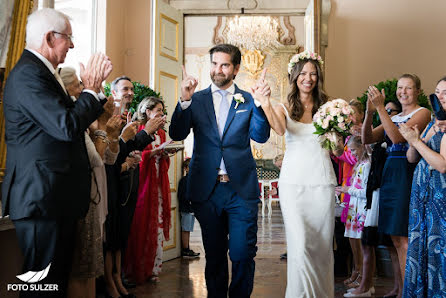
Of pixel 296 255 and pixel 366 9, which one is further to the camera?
pixel 366 9

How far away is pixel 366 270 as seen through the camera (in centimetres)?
477

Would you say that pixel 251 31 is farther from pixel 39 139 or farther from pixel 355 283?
pixel 39 139

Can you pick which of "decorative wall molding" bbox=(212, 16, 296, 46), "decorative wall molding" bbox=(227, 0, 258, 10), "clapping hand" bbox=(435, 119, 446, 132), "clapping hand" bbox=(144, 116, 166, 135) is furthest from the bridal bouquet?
"decorative wall molding" bbox=(212, 16, 296, 46)

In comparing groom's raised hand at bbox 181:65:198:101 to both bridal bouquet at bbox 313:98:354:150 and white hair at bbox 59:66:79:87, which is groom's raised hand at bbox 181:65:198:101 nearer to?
white hair at bbox 59:66:79:87

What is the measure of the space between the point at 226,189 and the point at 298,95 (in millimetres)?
1018

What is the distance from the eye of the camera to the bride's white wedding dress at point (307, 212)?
3.38 meters

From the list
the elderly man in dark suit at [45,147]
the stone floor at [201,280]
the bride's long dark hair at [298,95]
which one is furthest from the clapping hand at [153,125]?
the stone floor at [201,280]

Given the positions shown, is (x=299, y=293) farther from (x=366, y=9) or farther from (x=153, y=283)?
(x=366, y=9)

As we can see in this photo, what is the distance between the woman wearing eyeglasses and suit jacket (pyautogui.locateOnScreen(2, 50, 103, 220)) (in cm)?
271

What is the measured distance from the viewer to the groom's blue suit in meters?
3.36

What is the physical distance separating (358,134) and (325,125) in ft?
5.34

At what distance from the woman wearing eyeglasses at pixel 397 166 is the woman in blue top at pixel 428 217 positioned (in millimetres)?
336

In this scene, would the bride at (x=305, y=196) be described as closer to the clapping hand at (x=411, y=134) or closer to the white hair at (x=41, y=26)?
the clapping hand at (x=411, y=134)

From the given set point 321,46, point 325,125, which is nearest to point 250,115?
point 325,125
